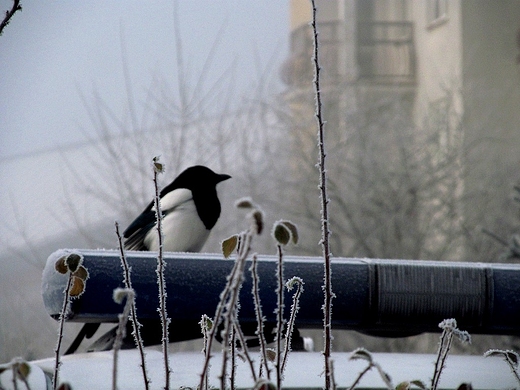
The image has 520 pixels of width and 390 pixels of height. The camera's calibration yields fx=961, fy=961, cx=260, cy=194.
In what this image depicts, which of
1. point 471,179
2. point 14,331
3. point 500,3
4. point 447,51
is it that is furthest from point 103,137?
point 500,3

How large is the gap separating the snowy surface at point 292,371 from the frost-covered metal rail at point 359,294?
0.06 meters

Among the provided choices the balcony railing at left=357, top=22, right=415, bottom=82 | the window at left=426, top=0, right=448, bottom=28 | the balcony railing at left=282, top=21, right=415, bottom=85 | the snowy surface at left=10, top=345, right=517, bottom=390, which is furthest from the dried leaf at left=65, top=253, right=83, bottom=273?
the window at left=426, top=0, right=448, bottom=28

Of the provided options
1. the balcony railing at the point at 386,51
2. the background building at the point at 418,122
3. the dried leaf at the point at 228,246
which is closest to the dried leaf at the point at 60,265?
the dried leaf at the point at 228,246

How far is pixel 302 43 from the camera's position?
1128 centimetres

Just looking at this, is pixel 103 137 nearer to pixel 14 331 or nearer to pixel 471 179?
pixel 14 331

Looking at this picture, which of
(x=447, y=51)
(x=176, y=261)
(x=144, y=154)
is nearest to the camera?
(x=176, y=261)

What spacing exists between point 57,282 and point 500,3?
10628 mm

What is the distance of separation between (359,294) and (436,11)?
10960 millimetres

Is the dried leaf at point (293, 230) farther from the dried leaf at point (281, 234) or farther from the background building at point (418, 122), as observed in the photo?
the background building at point (418, 122)

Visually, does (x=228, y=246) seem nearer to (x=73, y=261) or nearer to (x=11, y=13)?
(x=73, y=261)

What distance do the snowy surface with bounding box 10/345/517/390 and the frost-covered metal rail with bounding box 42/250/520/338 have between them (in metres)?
0.06

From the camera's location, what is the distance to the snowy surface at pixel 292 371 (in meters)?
1.38

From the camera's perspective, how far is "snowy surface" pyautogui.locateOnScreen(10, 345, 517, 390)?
1375 millimetres

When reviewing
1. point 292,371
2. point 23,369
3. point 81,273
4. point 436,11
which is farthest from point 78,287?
point 436,11
